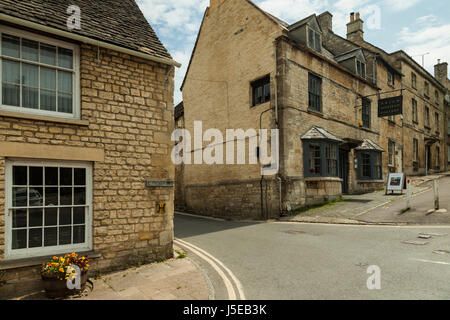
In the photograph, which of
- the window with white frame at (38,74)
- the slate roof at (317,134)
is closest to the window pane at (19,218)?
the window with white frame at (38,74)

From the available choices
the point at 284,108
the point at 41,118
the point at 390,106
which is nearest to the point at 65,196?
the point at 41,118

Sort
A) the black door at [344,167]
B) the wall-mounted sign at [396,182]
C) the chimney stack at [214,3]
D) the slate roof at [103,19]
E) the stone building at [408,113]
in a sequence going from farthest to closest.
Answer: the stone building at [408,113] → the black door at [344,167] → the chimney stack at [214,3] → the wall-mounted sign at [396,182] → the slate roof at [103,19]

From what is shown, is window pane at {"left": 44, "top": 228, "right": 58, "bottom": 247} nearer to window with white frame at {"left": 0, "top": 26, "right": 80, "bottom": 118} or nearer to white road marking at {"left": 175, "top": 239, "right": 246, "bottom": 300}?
window with white frame at {"left": 0, "top": 26, "right": 80, "bottom": 118}

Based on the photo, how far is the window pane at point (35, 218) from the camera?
5.76 meters

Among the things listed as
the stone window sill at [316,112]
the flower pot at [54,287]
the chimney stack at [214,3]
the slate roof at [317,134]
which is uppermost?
the chimney stack at [214,3]

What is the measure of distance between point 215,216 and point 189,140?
617 centimetres

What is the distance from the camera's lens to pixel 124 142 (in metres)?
6.94

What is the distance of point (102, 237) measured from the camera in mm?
6469

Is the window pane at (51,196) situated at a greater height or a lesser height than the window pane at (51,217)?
greater

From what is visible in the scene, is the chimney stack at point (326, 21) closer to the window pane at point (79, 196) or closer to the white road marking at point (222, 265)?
the white road marking at point (222, 265)

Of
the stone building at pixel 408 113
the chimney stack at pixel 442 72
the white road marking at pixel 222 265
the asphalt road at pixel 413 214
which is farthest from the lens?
the chimney stack at pixel 442 72

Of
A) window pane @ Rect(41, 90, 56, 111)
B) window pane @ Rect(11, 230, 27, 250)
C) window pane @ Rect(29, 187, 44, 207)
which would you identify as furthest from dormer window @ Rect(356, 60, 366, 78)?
window pane @ Rect(11, 230, 27, 250)

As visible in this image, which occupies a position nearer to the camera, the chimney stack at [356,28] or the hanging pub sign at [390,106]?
the hanging pub sign at [390,106]
